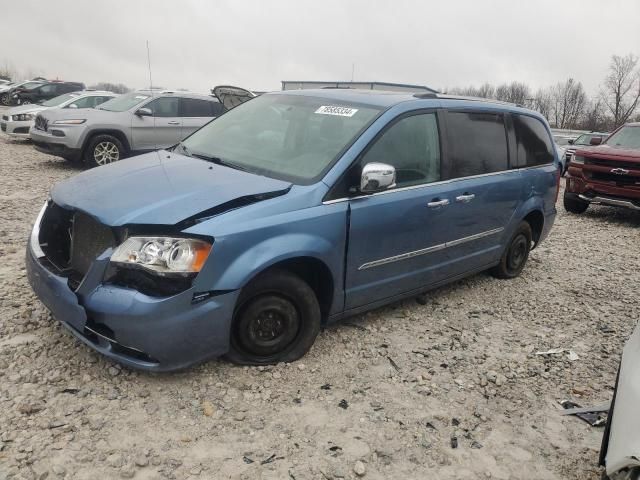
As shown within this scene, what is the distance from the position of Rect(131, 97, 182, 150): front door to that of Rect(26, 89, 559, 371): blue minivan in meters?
6.52

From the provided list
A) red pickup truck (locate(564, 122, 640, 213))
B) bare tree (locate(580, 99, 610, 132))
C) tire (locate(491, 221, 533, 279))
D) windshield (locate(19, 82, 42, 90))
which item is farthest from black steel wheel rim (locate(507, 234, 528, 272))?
bare tree (locate(580, 99, 610, 132))

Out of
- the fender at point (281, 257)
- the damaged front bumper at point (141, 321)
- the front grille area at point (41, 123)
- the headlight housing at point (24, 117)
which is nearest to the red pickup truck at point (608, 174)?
the fender at point (281, 257)

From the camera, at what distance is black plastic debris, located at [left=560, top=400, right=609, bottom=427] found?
3.15 m

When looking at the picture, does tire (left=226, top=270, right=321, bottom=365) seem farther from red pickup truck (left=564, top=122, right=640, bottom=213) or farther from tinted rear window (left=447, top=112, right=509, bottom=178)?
red pickup truck (left=564, top=122, right=640, bottom=213)

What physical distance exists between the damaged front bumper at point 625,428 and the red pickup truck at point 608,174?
25.0 feet

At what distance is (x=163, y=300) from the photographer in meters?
2.75

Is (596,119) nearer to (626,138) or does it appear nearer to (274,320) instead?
(626,138)

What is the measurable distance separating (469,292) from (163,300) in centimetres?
322

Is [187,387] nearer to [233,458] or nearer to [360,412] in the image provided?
[233,458]

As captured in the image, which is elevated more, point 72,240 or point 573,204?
point 72,240

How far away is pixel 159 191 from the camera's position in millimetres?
3131

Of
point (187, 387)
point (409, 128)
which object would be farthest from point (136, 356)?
point (409, 128)

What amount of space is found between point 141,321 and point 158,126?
8.59 m

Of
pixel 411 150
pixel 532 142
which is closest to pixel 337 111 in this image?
pixel 411 150
